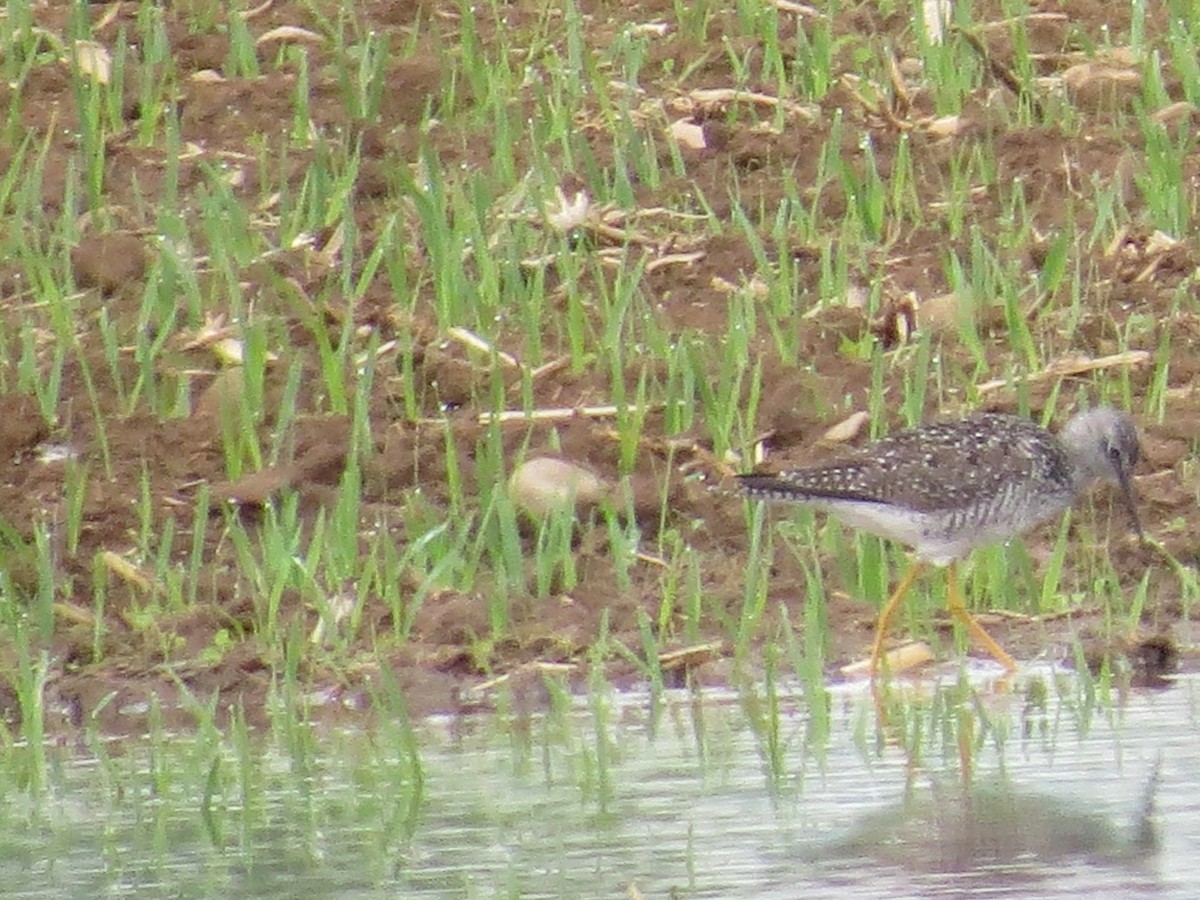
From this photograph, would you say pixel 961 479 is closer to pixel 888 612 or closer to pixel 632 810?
pixel 888 612

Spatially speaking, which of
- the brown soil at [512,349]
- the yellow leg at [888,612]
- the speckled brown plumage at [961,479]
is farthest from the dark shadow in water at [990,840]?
the speckled brown plumage at [961,479]

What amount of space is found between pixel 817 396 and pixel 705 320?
1022mm

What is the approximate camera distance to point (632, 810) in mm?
7395

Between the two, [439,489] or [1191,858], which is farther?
[439,489]

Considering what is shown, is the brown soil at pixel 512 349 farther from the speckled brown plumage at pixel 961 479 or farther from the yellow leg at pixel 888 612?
the speckled brown plumage at pixel 961 479

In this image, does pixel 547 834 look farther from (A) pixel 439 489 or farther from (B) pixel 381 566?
(A) pixel 439 489

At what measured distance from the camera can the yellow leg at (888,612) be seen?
8930 millimetres

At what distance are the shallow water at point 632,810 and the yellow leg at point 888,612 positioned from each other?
0.46m

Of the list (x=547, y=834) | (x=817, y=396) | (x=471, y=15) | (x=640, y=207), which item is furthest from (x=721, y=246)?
(x=547, y=834)

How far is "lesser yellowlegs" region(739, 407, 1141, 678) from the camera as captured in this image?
31.5 ft

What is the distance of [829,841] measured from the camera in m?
7.06

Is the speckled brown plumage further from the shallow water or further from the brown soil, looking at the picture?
the shallow water

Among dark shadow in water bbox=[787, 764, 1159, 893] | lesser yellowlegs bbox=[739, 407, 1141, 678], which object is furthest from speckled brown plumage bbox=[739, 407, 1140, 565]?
dark shadow in water bbox=[787, 764, 1159, 893]

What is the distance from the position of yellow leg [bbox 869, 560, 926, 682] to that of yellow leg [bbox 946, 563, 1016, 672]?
0.37 ft
